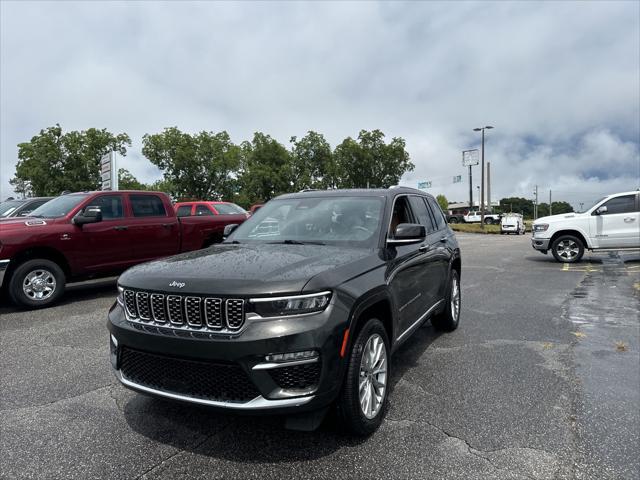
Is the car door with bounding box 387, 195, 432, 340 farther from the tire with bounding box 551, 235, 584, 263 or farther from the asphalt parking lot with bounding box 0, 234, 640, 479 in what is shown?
the tire with bounding box 551, 235, 584, 263

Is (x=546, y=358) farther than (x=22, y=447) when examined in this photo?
Yes

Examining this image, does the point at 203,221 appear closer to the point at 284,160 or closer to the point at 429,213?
the point at 429,213

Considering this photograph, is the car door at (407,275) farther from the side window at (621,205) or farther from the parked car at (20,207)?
the side window at (621,205)

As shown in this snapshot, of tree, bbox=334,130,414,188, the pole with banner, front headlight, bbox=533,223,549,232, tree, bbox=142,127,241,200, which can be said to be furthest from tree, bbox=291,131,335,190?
front headlight, bbox=533,223,549,232

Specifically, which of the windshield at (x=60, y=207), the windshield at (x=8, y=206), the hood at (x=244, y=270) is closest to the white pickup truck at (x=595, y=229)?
the hood at (x=244, y=270)

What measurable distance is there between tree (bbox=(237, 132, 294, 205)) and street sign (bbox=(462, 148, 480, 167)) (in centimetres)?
1905

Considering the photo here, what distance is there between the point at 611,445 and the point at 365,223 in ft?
7.58

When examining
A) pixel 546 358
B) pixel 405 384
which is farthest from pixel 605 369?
pixel 405 384

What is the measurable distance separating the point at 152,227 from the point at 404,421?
269 inches

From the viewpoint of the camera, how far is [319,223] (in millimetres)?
4027

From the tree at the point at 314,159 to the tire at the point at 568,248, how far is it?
33.8 meters

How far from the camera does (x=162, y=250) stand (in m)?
8.92

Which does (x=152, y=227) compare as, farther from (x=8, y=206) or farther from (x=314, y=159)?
(x=314, y=159)

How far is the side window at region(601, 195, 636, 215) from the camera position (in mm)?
12828
